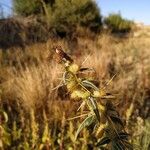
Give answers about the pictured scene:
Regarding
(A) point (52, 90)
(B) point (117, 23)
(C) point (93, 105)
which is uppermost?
(C) point (93, 105)

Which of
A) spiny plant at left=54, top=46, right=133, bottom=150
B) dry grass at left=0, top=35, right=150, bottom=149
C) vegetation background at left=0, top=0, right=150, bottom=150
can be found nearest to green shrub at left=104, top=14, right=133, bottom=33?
vegetation background at left=0, top=0, right=150, bottom=150

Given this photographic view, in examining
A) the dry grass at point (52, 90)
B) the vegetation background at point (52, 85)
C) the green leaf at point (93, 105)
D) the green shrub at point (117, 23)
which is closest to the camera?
the green leaf at point (93, 105)

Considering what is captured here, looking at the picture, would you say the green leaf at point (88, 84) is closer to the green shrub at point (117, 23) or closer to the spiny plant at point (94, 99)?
the spiny plant at point (94, 99)

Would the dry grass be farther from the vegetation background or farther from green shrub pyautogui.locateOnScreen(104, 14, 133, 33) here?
green shrub pyautogui.locateOnScreen(104, 14, 133, 33)

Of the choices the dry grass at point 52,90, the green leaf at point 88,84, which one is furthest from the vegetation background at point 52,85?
the green leaf at point 88,84

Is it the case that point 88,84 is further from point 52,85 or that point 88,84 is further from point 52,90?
point 52,85

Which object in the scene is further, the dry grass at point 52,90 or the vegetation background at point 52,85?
the dry grass at point 52,90

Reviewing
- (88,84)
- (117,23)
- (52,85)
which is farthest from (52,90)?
(117,23)
